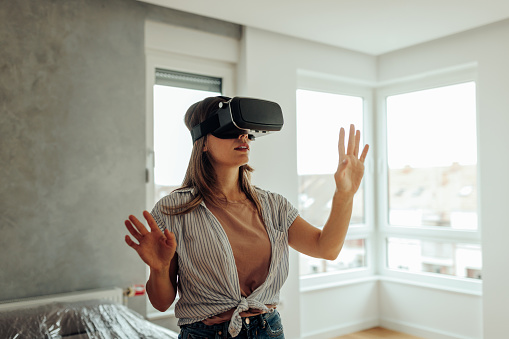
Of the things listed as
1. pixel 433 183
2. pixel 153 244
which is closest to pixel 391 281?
pixel 433 183

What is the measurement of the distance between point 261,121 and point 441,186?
3.61 meters

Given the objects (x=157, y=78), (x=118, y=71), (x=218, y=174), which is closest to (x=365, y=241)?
(x=157, y=78)

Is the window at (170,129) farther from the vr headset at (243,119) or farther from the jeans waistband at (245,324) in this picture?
the jeans waistband at (245,324)

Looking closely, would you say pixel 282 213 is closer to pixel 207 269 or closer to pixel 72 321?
pixel 207 269

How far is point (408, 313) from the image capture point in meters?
4.55

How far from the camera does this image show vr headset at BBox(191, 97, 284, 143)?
1.28m

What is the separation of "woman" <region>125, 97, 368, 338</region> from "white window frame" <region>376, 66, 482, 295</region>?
3.25 metres

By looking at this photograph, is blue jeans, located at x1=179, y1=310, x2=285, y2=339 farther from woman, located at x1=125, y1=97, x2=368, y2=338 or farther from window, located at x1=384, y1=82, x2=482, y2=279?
window, located at x1=384, y1=82, x2=482, y2=279

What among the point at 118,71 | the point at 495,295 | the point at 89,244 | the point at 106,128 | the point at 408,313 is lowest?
the point at 408,313

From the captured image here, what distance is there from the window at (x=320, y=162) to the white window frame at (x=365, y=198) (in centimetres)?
5

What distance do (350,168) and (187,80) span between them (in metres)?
2.56

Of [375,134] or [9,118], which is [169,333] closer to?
[9,118]

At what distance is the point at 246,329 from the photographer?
1196 mm

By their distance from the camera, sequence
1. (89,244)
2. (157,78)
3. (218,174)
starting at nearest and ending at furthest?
(218,174) → (89,244) → (157,78)
